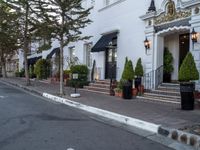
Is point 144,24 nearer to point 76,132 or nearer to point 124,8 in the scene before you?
point 124,8

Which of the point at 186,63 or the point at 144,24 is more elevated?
the point at 144,24

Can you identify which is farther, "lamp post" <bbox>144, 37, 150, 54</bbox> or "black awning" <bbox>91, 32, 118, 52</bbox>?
"black awning" <bbox>91, 32, 118, 52</bbox>

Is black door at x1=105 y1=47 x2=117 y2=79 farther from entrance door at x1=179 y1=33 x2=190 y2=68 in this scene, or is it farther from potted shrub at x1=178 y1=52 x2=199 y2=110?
potted shrub at x1=178 y1=52 x2=199 y2=110

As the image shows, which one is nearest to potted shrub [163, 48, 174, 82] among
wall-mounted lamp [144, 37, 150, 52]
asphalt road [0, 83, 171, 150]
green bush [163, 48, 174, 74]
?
green bush [163, 48, 174, 74]

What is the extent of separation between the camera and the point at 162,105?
45.2 ft

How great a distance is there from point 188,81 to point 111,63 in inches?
378

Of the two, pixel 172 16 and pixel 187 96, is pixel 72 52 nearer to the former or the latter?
pixel 172 16

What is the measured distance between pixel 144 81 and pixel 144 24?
2.96 metres

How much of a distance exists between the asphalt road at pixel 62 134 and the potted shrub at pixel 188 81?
3.51 meters

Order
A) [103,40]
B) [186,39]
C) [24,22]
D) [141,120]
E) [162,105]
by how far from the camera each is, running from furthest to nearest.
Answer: [24,22]
[103,40]
[186,39]
[162,105]
[141,120]

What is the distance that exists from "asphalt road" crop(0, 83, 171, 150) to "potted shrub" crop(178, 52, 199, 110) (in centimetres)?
351

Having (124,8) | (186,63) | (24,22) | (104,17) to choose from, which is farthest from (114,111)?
(24,22)

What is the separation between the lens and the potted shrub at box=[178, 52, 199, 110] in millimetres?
12352

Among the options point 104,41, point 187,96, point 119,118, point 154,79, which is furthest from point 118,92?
point 119,118
